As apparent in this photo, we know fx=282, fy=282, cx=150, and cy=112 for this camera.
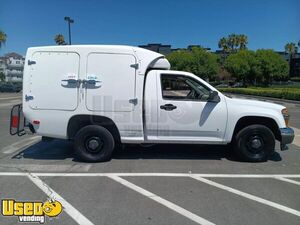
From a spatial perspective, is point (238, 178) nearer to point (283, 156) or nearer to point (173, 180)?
point (173, 180)

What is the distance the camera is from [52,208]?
13.0 feet

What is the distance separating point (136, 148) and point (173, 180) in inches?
98.8

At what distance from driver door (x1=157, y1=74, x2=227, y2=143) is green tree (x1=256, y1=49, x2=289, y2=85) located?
1921 inches

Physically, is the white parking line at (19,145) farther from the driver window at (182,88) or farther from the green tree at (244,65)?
the green tree at (244,65)

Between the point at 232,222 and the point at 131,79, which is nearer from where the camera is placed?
the point at 232,222

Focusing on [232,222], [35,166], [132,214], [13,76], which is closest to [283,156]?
[232,222]

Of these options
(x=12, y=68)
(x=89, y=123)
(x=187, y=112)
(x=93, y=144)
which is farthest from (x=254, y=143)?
(x=12, y=68)

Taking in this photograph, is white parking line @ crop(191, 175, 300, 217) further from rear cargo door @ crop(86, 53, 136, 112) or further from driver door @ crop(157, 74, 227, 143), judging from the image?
rear cargo door @ crop(86, 53, 136, 112)

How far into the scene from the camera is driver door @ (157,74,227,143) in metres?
6.03

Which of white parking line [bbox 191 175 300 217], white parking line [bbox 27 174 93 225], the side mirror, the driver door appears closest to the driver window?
the driver door

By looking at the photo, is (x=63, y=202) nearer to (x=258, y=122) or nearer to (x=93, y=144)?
(x=93, y=144)

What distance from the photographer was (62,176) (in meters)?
5.24

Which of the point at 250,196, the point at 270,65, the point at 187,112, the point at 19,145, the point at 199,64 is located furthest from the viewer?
the point at 199,64

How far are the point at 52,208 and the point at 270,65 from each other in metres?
52.4
